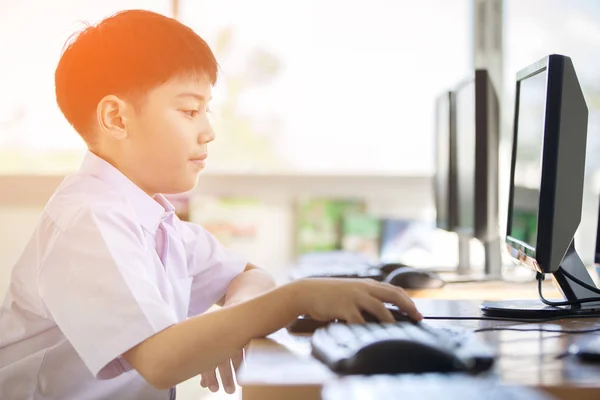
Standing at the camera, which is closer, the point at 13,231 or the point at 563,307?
the point at 563,307

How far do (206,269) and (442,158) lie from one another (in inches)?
42.3

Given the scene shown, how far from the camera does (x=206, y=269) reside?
1501mm

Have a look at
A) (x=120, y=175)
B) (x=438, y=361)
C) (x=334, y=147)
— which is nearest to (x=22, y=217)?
(x=334, y=147)

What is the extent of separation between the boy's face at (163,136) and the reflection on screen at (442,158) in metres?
1.13

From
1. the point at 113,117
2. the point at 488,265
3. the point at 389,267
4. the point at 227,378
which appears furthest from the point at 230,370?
the point at 488,265

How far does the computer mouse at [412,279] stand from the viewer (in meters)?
1.76

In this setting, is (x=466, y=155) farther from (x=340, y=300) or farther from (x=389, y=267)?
(x=340, y=300)

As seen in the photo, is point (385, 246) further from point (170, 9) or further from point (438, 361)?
point (438, 361)

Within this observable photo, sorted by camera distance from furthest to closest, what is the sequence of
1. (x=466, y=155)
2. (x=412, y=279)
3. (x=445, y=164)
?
(x=445, y=164) → (x=466, y=155) → (x=412, y=279)

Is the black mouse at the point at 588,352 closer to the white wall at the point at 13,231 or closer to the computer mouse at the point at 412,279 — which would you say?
the computer mouse at the point at 412,279

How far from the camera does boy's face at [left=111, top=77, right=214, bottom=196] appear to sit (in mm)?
1258

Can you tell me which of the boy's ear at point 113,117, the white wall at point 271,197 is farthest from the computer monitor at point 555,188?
the white wall at point 271,197

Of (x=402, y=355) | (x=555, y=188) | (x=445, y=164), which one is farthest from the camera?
(x=445, y=164)

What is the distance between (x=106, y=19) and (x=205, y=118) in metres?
0.27
